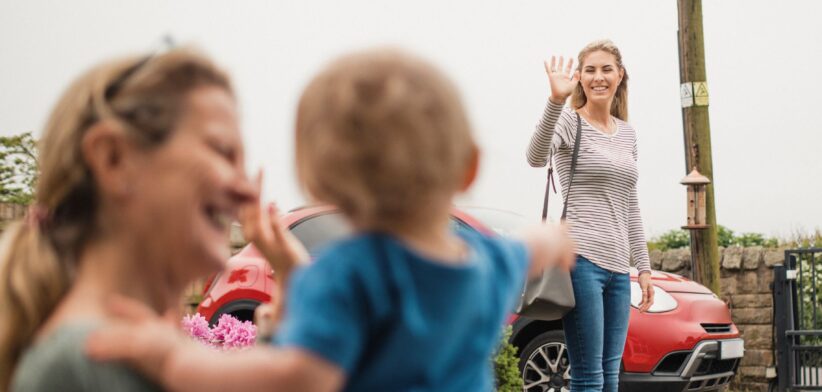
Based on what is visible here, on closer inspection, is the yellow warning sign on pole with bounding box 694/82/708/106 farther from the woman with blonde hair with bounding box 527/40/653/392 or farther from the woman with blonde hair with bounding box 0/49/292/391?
the woman with blonde hair with bounding box 0/49/292/391

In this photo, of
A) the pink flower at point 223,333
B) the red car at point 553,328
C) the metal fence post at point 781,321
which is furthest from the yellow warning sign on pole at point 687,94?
the pink flower at point 223,333

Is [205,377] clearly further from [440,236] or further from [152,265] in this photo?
[440,236]

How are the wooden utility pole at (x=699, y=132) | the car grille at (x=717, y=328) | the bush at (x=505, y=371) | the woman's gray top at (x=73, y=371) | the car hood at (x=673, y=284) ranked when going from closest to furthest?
1. the woman's gray top at (x=73, y=371)
2. the bush at (x=505, y=371)
3. the car grille at (x=717, y=328)
4. the car hood at (x=673, y=284)
5. the wooden utility pole at (x=699, y=132)

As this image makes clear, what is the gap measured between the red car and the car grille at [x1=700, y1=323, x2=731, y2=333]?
0.06 ft

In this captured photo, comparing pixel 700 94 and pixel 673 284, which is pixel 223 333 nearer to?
pixel 673 284

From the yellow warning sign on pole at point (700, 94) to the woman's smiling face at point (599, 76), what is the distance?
497 cm

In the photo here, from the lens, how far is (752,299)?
11.3 metres

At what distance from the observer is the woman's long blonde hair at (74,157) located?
43.2 inches

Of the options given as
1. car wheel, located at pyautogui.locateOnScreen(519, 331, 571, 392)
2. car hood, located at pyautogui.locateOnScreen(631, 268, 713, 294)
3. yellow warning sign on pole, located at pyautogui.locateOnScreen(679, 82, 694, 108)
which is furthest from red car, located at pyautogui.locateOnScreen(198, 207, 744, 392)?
yellow warning sign on pole, located at pyautogui.locateOnScreen(679, 82, 694, 108)

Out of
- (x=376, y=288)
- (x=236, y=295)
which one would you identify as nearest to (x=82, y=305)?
(x=376, y=288)

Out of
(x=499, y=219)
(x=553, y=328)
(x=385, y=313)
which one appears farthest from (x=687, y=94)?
(x=385, y=313)

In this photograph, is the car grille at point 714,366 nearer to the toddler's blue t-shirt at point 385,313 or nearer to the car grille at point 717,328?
the car grille at point 717,328

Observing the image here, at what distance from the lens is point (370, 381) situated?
1116 millimetres

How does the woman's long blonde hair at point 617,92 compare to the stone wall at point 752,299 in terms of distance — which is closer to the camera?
the woman's long blonde hair at point 617,92
